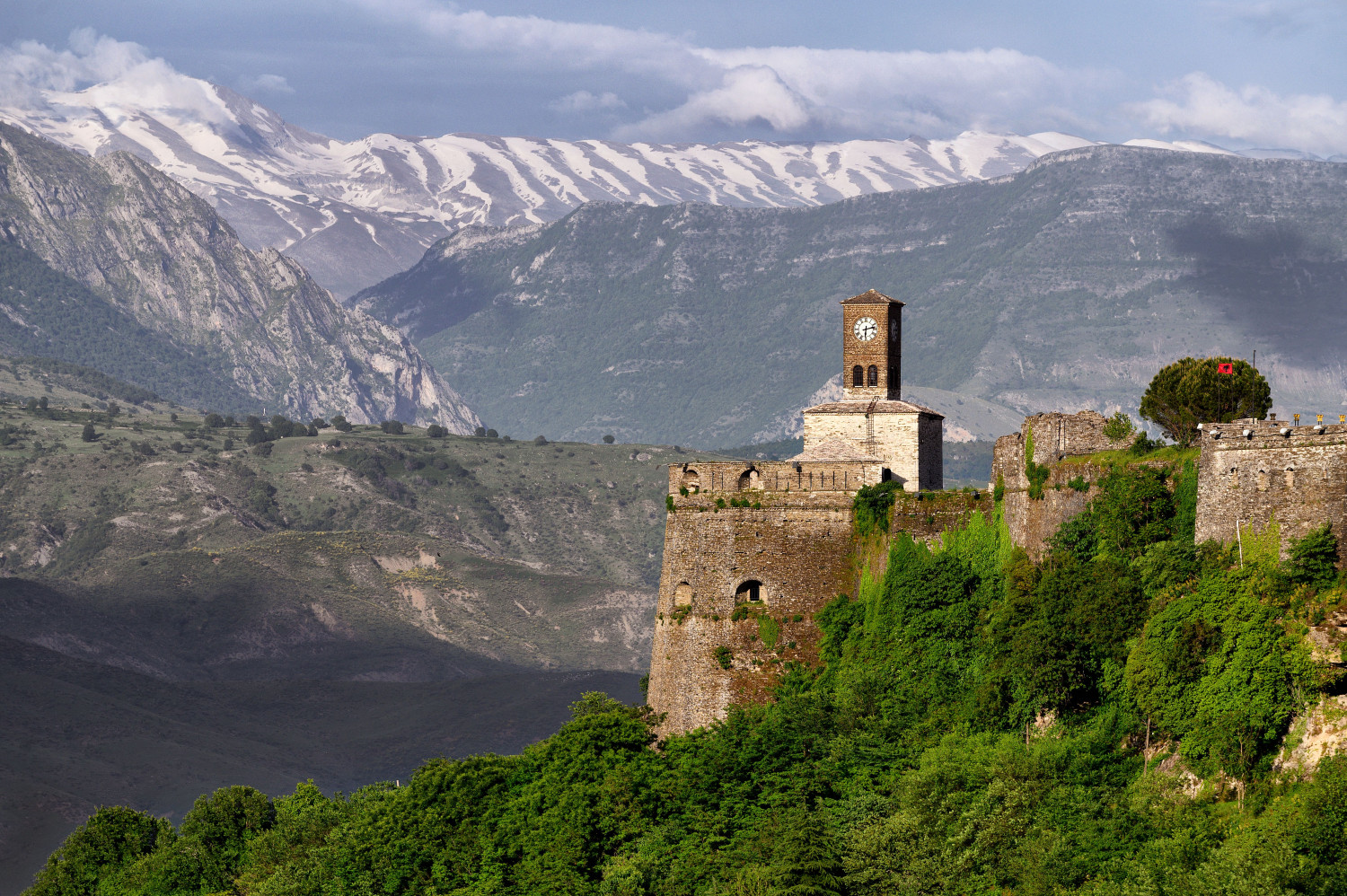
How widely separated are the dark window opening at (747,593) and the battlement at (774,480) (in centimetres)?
424

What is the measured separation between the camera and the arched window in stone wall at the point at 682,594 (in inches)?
3905

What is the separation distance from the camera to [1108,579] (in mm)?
78125

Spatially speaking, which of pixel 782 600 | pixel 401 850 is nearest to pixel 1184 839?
pixel 782 600

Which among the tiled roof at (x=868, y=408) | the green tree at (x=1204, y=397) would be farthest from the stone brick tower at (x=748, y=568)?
the green tree at (x=1204, y=397)

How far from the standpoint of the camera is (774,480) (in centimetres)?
9825

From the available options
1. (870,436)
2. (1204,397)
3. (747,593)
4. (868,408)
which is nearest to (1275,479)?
(1204,397)

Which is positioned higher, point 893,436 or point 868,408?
point 868,408

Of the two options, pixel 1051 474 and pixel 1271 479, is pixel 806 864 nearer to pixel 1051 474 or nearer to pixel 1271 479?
pixel 1051 474

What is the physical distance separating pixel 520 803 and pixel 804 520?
20360mm

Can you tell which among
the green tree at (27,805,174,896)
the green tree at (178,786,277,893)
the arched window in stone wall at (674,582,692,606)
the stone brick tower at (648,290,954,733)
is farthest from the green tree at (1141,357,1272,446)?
the green tree at (27,805,174,896)

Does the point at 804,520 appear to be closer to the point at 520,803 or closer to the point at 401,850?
the point at 520,803

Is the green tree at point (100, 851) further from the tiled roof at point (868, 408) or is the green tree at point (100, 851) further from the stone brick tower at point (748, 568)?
the tiled roof at point (868, 408)

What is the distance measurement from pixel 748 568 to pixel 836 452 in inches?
339

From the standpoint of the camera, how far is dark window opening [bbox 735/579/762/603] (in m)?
97.8
